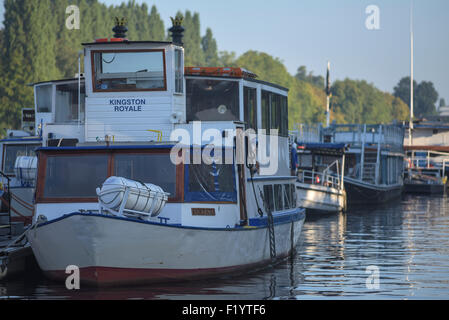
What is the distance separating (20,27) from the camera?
7012 cm

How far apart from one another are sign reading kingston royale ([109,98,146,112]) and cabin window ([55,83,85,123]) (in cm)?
240

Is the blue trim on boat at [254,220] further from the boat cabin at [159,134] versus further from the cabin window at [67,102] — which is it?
the cabin window at [67,102]

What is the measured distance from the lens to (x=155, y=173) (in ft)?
57.1

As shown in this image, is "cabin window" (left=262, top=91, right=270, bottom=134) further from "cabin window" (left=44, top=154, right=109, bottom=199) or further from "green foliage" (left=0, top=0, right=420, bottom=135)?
"green foliage" (left=0, top=0, right=420, bottom=135)

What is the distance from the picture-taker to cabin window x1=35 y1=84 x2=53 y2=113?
90.9ft

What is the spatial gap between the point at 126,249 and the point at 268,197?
5.73 meters

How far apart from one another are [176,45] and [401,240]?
1379cm

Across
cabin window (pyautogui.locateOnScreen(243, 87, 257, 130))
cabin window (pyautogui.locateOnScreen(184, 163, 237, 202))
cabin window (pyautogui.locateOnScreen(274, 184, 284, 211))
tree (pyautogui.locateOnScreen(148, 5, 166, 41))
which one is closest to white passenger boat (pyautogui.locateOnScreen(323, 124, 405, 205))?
cabin window (pyautogui.locateOnScreen(274, 184, 284, 211))

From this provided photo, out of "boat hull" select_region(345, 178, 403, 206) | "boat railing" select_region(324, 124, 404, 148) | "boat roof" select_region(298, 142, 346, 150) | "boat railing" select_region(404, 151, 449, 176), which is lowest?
"boat hull" select_region(345, 178, 403, 206)

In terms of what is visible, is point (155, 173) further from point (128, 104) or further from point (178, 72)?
point (178, 72)

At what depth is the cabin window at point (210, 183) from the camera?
1748 cm

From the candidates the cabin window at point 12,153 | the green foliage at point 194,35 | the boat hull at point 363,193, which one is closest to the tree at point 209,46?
the green foliage at point 194,35

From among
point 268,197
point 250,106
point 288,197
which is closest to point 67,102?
point 250,106

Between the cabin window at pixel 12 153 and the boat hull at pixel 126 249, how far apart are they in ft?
37.3
